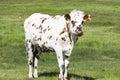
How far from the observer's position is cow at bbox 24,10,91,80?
18.2 m

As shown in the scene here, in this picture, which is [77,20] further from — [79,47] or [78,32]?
[79,47]

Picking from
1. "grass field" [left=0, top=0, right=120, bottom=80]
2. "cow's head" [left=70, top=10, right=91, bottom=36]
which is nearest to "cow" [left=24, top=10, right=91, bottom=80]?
"cow's head" [left=70, top=10, right=91, bottom=36]

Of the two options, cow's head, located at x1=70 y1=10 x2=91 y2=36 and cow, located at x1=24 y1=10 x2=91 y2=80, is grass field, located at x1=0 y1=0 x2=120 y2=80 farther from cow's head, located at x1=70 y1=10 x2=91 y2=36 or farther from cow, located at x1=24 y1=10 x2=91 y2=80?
cow's head, located at x1=70 y1=10 x2=91 y2=36

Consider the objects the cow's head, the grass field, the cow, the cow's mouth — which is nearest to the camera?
the cow's mouth

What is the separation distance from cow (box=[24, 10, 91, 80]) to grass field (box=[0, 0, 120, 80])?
134 centimetres

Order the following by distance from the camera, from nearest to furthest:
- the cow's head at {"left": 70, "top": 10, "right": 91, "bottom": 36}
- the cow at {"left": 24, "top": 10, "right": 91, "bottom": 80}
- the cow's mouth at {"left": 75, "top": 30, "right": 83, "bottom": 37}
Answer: the cow's mouth at {"left": 75, "top": 30, "right": 83, "bottom": 37}
the cow's head at {"left": 70, "top": 10, "right": 91, "bottom": 36}
the cow at {"left": 24, "top": 10, "right": 91, "bottom": 80}

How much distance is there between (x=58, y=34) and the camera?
61.6 ft

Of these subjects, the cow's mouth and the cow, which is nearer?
the cow's mouth

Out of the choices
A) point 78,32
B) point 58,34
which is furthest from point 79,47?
point 78,32

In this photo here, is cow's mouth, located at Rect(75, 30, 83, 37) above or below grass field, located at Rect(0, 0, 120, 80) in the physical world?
above

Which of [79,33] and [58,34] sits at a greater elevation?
[79,33]

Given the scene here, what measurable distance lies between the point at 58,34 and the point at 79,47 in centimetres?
1756

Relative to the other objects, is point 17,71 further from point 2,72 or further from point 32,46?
point 32,46

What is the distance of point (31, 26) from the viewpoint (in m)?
20.6
